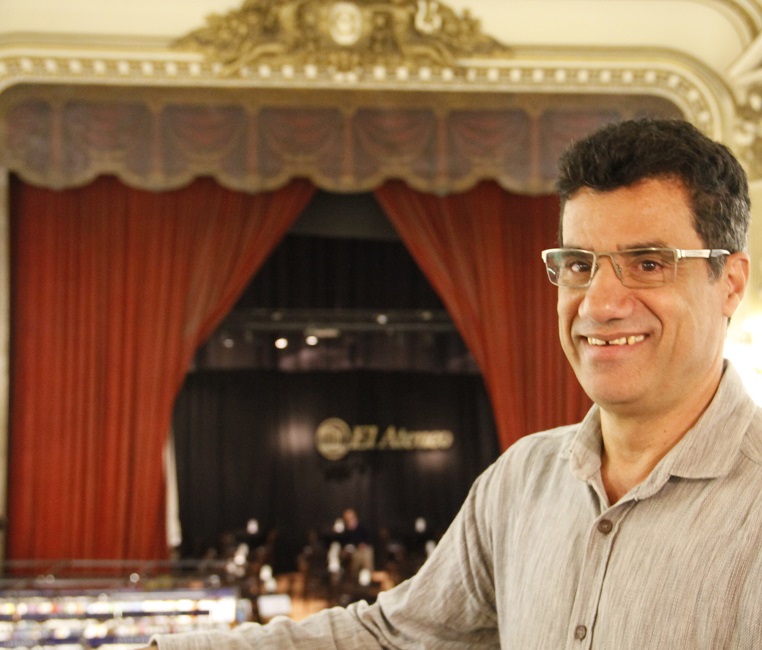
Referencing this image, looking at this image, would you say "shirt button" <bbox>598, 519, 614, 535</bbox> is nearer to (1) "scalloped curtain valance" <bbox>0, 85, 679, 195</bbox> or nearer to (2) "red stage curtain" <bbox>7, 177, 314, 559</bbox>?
(1) "scalloped curtain valance" <bbox>0, 85, 679, 195</bbox>

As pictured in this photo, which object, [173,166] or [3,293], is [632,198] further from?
[3,293]

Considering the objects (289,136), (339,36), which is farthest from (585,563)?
(289,136)

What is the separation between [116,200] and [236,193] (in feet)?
2.65

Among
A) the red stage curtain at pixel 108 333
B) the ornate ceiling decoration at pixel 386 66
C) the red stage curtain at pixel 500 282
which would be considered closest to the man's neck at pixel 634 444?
the ornate ceiling decoration at pixel 386 66

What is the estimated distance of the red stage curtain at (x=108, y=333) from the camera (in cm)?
595

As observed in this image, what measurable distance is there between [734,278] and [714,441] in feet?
0.65

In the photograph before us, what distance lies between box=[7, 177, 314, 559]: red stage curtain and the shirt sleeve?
497 cm

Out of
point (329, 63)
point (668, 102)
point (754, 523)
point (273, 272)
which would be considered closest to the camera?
point (754, 523)

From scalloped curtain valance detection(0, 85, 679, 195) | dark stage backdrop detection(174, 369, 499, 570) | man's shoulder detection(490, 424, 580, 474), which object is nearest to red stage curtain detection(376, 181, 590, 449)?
scalloped curtain valance detection(0, 85, 679, 195)

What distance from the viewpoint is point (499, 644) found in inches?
52.7

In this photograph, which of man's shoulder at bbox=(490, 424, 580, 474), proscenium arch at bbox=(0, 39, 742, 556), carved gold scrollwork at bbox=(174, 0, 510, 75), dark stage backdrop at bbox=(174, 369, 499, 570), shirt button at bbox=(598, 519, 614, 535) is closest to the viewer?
shirt button at bbox=(598, 519, 614, 535)

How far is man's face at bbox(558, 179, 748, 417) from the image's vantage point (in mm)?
1038

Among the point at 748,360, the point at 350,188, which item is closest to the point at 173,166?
the point at 350,188

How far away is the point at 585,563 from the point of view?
1.07 m
